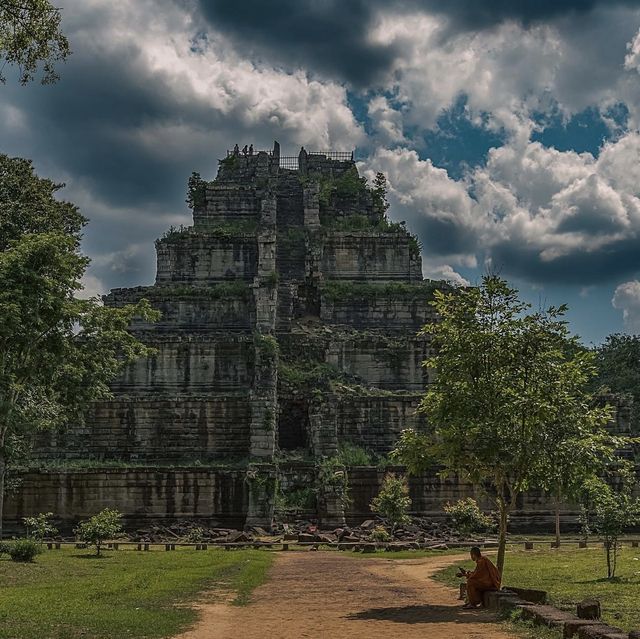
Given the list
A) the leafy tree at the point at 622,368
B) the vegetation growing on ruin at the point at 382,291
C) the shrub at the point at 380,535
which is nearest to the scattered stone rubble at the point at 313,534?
the shrub at the point at 380,535

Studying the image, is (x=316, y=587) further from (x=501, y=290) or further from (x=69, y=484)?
(x=69, y=484)

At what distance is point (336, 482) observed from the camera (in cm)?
3250

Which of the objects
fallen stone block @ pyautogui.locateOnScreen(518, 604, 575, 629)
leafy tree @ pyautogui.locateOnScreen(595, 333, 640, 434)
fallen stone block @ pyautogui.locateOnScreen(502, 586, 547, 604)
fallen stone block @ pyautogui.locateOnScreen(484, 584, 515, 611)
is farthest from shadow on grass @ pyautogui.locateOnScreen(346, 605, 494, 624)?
leafy tree @ pyautogui.locateOnScreen(595, 333, 640, 434)

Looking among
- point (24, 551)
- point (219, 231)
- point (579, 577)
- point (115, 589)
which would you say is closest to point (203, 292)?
point (219, 231)

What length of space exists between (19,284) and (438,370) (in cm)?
1213

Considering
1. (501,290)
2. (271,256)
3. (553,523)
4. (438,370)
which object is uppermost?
(271,256)

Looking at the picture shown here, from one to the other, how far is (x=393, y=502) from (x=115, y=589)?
1518 centimetres

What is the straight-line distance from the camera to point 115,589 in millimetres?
16812

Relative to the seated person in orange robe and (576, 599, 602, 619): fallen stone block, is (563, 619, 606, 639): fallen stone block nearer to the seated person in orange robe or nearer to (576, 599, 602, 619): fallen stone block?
(576, 599, 602, 619): fallen stone block

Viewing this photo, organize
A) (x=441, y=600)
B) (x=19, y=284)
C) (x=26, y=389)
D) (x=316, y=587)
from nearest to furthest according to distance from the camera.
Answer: (x=441, y=600), (x=316, y=587), (x=19, y=284), (x=26, y=389)

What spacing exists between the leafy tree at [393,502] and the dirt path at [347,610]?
827cm

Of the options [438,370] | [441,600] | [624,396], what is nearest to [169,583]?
[441,600]

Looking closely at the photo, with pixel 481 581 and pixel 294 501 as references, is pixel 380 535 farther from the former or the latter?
pixel 481 581

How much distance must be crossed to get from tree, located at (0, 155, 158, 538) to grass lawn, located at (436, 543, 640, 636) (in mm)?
12280
